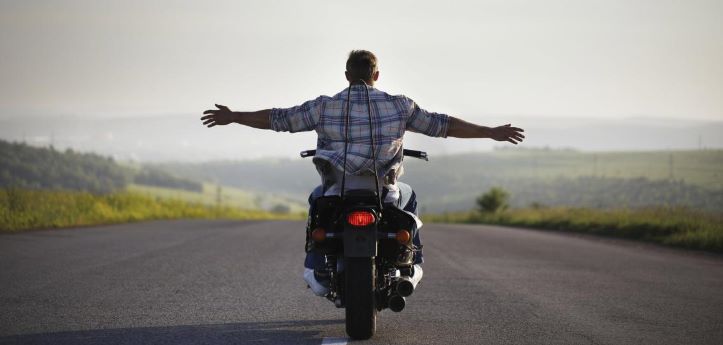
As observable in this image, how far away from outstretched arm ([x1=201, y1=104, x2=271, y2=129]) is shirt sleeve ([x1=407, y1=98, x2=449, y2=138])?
3.51 ft

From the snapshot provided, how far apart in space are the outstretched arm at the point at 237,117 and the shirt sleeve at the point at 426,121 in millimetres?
1069

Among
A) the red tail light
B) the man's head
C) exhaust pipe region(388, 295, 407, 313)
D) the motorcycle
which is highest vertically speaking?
the man's head

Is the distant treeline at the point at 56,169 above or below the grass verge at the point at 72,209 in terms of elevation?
above

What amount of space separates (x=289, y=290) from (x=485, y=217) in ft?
130

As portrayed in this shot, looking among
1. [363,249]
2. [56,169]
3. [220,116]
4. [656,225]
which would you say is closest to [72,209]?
[656,225]

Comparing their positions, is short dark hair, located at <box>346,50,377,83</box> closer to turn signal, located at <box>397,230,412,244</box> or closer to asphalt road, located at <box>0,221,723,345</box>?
turn signal, located at <box>397,230,412,244</box>

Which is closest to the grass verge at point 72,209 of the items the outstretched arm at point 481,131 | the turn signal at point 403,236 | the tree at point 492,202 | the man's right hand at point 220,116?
the man's right hand at point 220,116

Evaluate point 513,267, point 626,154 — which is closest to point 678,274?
point 513,267

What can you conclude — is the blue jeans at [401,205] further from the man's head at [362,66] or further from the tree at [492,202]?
the tree at [492,202]

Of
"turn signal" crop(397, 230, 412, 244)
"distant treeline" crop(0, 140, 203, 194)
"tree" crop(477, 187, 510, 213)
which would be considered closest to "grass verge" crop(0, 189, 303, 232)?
"distant treeline" crop(0, 140, 203, 194)

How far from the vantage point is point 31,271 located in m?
11.0

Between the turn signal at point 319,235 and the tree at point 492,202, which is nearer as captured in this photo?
the turn signal at point 319,235

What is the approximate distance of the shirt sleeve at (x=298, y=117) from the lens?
22.0 feet

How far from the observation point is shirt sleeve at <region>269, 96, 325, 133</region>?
22.0 ft
